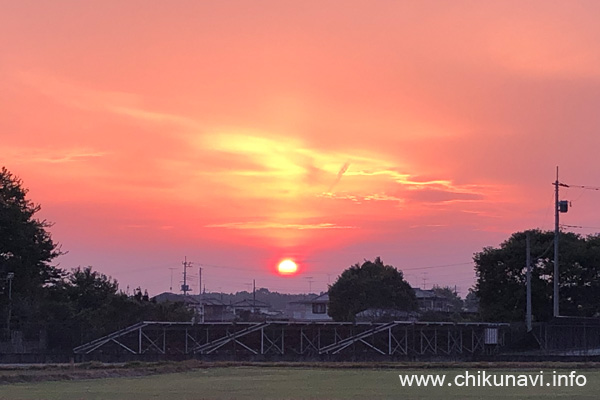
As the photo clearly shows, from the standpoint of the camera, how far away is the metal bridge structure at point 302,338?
7031cm

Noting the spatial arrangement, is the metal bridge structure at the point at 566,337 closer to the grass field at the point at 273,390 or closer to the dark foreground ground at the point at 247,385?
the dark foreground ground at the point at 247,385

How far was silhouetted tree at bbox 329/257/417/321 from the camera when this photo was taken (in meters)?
138

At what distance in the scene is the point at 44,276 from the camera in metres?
85.6

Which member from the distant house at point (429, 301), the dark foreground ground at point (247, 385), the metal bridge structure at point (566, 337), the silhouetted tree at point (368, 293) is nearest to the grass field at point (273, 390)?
the dark foreground ground at point (247, 385)

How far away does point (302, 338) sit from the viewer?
243 ft

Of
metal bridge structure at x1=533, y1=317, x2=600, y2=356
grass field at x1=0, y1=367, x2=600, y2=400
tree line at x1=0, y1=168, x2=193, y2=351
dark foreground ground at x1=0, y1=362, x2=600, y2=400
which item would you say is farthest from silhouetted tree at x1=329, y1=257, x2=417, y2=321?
grass field at x1=0, y1=367, x2=600, y2=400

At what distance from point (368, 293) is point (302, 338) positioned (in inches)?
2579

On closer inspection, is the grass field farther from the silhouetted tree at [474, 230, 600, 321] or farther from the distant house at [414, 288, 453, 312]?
the distant house at [414, 288, 453, 312]

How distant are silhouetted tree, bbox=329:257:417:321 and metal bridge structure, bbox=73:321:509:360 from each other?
198 ft

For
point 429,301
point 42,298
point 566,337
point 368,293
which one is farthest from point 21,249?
point 429,301

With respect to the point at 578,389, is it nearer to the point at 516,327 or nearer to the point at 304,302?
the point at 516,327

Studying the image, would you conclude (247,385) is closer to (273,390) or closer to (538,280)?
(273,390)

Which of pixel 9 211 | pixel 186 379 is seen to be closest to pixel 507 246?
pixel 9 211

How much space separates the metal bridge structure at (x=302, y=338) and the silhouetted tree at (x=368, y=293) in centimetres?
6046
